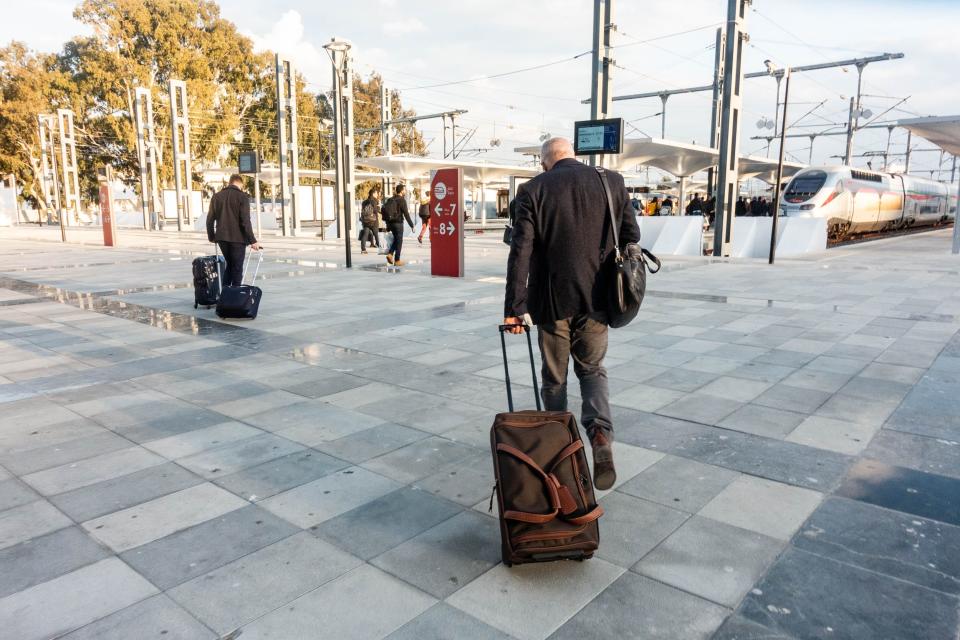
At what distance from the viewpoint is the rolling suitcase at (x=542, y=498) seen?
265 cm

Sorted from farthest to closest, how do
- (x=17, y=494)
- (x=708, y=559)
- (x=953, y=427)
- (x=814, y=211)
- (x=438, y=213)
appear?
(x=814, y=211) → (x=438, y=213) → (x=953, y=427) → (x=17, y=494) → (x=708, y=559)

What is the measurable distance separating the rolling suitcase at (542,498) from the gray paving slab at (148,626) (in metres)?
1.16

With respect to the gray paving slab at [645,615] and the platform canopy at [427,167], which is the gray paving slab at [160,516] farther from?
the platform canopy at [427,167]

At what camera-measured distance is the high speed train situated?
2389 cm

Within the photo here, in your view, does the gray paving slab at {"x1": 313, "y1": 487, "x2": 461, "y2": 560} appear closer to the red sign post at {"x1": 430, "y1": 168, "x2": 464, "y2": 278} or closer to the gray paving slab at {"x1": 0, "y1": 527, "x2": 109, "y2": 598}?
the gray paving slab at {"x1": 0, "y1": 527, "x2": 109, "y2": 598}

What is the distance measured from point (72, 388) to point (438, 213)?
875 cm

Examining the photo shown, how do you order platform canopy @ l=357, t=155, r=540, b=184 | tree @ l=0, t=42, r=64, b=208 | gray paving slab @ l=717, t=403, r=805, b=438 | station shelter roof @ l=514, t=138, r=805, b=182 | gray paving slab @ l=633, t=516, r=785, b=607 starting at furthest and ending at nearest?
tree @ l=0, t=42, r=64, b=208, platform canopy @ l=357, t=155, r=540, b=184, station shelter roof @ l=514, t=138, r=805, b=182, gray paving slab @ l=717, t=403, r=805, b=438, gray paving slab @ l=633, t=516, r=785, b=607

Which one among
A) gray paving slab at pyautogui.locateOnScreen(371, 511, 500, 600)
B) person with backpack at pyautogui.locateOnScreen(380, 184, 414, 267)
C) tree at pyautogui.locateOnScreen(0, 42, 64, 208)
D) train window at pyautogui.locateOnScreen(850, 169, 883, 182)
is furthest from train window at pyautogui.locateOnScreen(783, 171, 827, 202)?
tree at pyautogui.locateOnScreen(0, 42, 64, 208)

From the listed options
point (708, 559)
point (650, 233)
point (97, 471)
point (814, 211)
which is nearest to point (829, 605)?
point (708, 559)

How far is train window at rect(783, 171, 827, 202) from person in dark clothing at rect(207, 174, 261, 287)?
21175mm

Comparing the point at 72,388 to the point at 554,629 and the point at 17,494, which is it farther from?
the point at 554,629

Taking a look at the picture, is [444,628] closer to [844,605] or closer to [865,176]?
[844,605]

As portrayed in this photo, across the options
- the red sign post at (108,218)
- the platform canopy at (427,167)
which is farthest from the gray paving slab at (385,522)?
the platform canopy at (427,167)

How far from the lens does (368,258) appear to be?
18047mm
